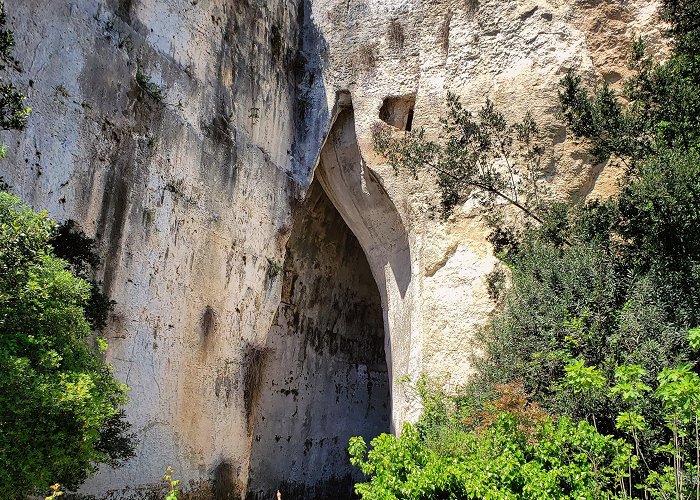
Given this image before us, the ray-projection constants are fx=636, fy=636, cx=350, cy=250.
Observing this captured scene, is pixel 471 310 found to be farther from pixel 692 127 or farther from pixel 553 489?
pixel 553 489

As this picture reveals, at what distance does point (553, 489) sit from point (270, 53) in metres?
9.77

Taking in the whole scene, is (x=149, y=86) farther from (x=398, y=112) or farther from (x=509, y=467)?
(x=509, y=467)

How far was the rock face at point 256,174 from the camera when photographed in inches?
330

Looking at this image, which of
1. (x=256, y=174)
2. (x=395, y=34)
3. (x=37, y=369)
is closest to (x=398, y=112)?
(x=395, y=34)

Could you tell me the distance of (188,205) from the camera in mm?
10000

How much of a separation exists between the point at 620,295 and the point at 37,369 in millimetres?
5957

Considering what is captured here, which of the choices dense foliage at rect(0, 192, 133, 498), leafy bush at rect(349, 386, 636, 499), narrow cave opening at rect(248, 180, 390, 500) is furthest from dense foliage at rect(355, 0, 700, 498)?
narrow cave opening at rect(248, 180, 390, 500)

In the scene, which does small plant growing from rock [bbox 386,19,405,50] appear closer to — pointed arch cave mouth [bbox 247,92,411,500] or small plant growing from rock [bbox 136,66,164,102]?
pointed arch cave mouth [bbox 247,92,411,500]

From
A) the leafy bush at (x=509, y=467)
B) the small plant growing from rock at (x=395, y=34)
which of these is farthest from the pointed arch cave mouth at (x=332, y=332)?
the leafy bush at (x=509, y=467)

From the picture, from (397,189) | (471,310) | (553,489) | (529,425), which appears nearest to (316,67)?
(397,189)

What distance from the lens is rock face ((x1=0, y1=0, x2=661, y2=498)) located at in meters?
8.39

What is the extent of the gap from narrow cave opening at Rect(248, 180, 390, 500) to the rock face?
0.08m

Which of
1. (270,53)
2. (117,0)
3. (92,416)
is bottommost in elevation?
(92,416)

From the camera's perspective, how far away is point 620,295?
7.17 meters
